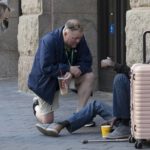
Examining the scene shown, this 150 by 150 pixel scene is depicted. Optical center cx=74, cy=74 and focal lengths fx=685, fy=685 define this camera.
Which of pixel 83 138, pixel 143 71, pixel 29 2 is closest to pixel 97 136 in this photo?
pixel 83 138

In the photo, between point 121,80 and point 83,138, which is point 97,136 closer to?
point 83,138

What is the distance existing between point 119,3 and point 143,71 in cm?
494

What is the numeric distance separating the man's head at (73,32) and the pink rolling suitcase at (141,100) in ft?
4.19

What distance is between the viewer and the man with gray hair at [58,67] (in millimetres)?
7805

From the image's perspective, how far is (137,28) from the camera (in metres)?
8.76

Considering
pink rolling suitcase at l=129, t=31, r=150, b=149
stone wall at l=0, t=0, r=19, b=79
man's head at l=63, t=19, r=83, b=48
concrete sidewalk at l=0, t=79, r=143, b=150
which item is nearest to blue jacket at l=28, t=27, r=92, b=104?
man's head at l=63, t=19, r=83, b=48

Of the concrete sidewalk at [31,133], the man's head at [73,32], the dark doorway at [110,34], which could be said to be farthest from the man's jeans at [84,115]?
the dark doorway at [110,34]

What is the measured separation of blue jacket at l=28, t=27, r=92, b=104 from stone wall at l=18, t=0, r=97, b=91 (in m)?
3.05

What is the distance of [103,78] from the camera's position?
38.2 feet

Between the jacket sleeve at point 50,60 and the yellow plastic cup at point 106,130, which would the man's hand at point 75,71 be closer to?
the jacket sleeve at point 50,60

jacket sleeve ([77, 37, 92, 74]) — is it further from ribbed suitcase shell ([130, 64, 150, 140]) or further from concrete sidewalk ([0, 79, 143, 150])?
ribbed suitcase shell ([130, 64, 150, 140])

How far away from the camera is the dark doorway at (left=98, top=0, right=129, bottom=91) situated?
11078 millimetres

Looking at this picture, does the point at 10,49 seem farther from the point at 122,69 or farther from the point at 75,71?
Result: the point at 122,69

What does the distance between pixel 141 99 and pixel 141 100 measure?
10mm
